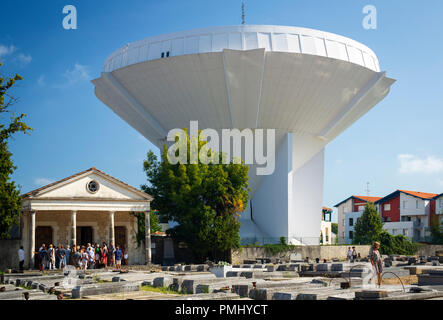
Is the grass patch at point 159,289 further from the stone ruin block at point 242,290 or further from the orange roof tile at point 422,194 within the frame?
A: the orange roof tile at point 422,194

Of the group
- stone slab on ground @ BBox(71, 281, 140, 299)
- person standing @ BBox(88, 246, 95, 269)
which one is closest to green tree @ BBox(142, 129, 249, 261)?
person standing @ BBox(88, 246, 95, 269)

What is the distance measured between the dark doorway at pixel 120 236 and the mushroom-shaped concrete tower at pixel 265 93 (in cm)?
1165

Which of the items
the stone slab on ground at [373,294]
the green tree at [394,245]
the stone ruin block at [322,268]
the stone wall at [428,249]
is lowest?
the stone wall at [428,249]

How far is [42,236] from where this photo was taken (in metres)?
32.9

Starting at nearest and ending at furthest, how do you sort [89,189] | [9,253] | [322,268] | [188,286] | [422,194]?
[188,286], [322,268], [9,253], [89,189], [422,194]

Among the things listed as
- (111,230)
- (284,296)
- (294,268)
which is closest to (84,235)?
(111,230)

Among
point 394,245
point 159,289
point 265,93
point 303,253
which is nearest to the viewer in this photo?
point 159,289

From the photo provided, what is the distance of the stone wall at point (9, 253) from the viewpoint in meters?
30.8

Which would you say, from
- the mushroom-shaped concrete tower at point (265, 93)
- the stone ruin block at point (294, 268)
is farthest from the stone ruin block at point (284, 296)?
the mushroom-shaped concrete tower at point (265, 93)

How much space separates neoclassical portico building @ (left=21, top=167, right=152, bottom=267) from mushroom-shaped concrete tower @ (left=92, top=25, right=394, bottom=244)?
446 inches

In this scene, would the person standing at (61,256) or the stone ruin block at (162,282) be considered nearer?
the stone ruin block at (162,282)

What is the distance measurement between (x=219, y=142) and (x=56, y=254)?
16975mm

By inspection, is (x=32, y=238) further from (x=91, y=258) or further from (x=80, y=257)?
(x=91, y=258)

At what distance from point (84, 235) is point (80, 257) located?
5.11m
